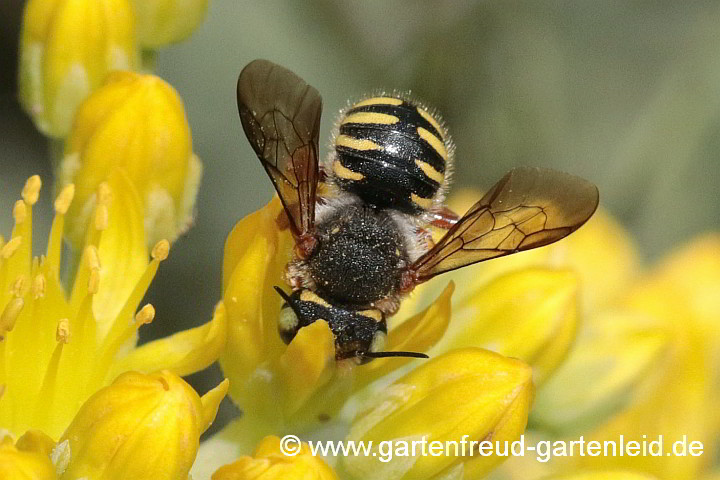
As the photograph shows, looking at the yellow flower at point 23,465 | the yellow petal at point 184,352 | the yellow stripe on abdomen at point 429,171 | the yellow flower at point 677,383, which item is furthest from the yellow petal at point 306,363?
the yellow flower at point 677,383

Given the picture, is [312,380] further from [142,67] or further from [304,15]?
[304,15]

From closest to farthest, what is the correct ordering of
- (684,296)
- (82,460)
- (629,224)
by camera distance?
(82,460) → (684,296) → (629,224)

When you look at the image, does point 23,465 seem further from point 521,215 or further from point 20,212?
point 521,215

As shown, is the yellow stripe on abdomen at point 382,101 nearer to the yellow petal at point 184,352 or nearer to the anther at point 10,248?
the yellow petal at point 184,352

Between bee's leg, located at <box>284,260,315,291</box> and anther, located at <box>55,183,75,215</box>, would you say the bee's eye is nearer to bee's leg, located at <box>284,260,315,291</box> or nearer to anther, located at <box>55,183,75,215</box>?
bee's leg, located at <box>284,260,315,291</box>

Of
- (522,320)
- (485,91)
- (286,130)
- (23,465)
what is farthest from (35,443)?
(485,91)

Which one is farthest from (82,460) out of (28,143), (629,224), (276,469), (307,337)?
(629,224)
